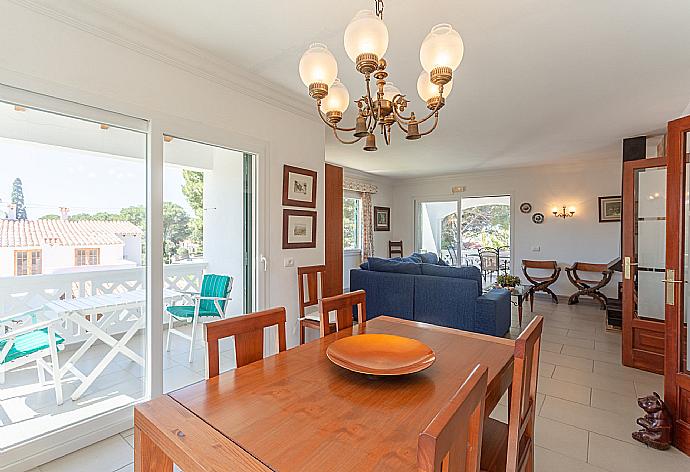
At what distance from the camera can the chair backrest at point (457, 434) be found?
601 mm

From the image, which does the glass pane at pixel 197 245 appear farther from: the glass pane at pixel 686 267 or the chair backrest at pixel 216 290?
the glass pane at pixel 686 267

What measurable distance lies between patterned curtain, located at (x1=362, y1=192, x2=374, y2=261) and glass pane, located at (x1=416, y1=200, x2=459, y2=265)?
5.00 ft

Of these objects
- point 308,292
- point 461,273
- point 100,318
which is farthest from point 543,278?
point 100,318

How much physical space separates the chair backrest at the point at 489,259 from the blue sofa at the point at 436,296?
457 cm

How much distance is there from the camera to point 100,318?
239 cm

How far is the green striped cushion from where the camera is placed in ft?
6.41

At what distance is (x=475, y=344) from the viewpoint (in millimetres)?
1822

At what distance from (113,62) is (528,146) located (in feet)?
18.1

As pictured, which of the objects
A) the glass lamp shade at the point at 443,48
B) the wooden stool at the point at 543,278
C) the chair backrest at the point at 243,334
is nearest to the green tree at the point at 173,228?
the chair backrest at the point at 243,334

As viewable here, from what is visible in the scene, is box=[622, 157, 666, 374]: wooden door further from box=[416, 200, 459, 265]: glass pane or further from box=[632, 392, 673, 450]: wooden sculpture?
box=[416, 200, 459, 265]: glass pane

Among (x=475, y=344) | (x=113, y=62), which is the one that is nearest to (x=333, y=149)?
(x=113, y=62)

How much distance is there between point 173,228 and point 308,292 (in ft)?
5.00

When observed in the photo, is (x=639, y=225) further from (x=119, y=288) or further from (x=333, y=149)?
(x=119, y=288)

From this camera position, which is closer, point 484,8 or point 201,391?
point 201,391
